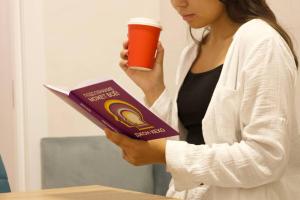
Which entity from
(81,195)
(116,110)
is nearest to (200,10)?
(116,110)

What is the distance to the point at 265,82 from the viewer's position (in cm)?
89

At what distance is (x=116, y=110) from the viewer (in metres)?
0.86

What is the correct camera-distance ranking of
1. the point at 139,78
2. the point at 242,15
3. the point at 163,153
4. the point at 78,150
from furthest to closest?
1. the point at 78,150
2. the point at 139,78
3. the point at 242,15
4. the point at 163,153

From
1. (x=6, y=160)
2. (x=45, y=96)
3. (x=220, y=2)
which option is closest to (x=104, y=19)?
(x=45, y=96)

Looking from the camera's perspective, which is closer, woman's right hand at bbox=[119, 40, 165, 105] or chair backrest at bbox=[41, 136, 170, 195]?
woman's right hand at bbox=[119, 40, 165, 105]

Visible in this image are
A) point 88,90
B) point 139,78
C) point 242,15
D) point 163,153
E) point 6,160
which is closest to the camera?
point 88,90

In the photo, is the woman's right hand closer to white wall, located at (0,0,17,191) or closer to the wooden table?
the wooden table

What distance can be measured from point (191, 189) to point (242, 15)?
0.39 metres

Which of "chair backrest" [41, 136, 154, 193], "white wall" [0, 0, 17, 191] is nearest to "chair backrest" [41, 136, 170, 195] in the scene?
"chair backrest" [41, 136, 154, 193]

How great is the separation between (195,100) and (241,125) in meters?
0.17

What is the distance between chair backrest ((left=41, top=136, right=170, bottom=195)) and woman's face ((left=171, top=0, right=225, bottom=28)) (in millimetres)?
927

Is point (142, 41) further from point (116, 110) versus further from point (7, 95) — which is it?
point (7, 95)

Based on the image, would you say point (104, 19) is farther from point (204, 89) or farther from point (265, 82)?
point (265, 82)

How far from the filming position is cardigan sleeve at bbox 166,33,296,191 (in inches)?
34.8
